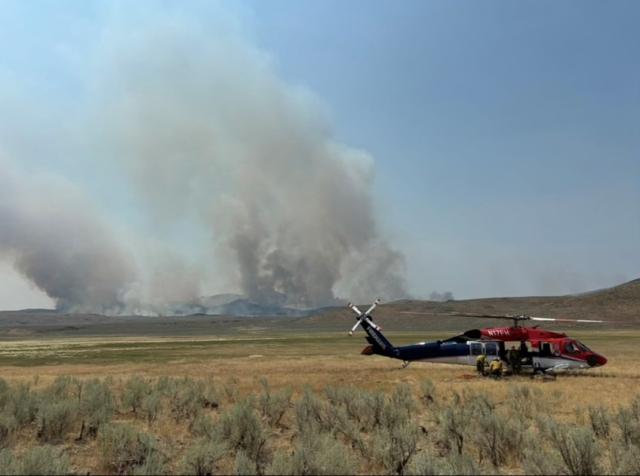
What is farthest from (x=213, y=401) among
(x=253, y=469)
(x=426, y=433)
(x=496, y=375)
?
(x=496, y=375)

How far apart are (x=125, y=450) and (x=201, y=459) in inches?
89.0

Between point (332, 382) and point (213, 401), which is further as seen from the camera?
point (332, 382)

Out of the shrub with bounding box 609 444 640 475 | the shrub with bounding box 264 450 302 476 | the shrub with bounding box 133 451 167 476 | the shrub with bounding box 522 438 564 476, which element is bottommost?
the shrub with bounding box 609 444 640 475

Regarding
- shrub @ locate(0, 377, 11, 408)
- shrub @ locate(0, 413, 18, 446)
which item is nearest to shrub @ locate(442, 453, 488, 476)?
shrub @ locate(0, 413, 18, 446)

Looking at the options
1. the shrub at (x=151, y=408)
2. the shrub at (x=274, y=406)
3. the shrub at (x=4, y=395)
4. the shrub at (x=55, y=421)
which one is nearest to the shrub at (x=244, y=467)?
the shrub at (x=274, y=406)

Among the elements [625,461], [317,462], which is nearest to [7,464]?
[317,462]

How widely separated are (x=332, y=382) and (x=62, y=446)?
13772mm

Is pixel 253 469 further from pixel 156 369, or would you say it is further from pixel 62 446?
pixel 156 369

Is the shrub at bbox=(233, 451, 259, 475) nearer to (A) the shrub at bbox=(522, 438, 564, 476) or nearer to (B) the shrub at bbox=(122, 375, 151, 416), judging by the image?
(A) the shrub at bbox=(522, 438, 564, 476)

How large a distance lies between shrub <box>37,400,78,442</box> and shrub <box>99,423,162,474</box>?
2830mm

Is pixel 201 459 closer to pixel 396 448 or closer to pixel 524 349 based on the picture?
pixel 396 448

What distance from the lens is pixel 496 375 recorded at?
2555 centimetres

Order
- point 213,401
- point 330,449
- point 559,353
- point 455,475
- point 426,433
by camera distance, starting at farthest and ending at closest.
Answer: point 559,353, point 213,401, point 426,433, point 330,449, point 455,475

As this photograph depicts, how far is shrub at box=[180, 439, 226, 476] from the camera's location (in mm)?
10078
